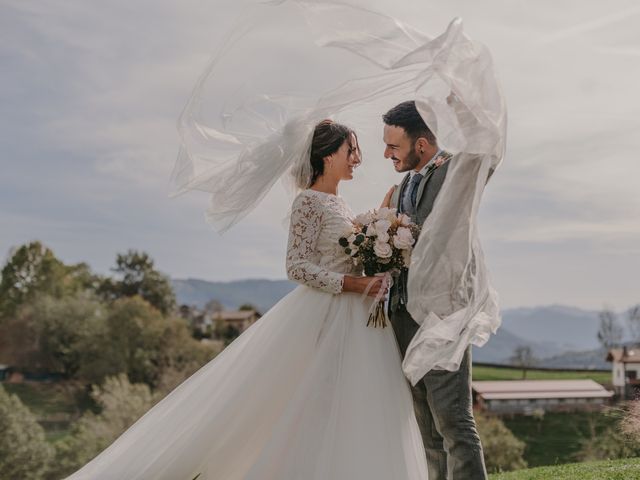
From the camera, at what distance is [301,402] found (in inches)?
193

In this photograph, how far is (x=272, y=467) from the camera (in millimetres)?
4789

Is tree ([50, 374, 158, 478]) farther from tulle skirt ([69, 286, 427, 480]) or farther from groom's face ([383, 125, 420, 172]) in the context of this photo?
groom's face ([383, 125, 420, 172])

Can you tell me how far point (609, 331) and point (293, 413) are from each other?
244ft

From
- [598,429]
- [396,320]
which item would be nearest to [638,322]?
[598,429]

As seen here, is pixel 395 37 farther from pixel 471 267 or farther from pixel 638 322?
pixel 638 322

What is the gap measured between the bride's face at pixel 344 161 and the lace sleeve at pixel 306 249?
0.96 feet

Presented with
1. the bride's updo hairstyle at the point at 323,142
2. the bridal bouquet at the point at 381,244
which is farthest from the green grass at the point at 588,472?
the bride's updo hairstyle at the point at 323,142

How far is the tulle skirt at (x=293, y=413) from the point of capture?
4777 mm

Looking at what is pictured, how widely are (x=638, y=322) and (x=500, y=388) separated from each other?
40.0 feet

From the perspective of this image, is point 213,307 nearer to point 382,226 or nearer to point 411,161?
point 411,161

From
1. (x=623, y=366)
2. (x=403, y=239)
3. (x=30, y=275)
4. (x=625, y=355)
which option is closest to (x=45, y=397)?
(x=30, y=275)

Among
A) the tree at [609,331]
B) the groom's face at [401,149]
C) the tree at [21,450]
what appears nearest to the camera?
the groom's face at [401,149]

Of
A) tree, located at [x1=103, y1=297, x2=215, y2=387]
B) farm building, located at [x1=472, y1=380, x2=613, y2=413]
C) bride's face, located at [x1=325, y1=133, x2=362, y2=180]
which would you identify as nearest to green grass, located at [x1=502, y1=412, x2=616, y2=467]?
farm building, located at [x1=472, y1=380, x2=613, y2=413]

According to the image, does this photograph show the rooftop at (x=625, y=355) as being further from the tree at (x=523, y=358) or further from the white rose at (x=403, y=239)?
the white rose at (x=403, y=239)
